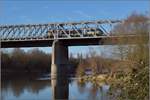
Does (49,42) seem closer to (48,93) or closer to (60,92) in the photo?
(60,92)

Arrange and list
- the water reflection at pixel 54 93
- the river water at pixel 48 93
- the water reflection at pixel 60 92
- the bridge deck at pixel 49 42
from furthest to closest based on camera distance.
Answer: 1. the bridge deck at pixel 49 42
2. the water reflection at pixel 60 92
3. the water reflection at pixel 54 93
4. the river water at pixel 48 93

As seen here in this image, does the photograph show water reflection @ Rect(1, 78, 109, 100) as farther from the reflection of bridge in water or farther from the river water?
the reflection of bridge in water

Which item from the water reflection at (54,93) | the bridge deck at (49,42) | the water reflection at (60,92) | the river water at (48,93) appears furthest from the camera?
the bridge deck at (49,42)

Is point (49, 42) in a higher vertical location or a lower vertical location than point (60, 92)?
higher

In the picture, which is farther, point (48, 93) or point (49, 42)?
point (49, 42)

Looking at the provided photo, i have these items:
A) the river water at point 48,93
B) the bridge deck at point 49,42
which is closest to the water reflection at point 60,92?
the river water at point 48,93

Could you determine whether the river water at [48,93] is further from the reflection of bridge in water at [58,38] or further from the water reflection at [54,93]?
the reflection of bridge in water at [58,38]

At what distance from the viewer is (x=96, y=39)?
3243 inches

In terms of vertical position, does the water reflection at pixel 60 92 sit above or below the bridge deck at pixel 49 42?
below

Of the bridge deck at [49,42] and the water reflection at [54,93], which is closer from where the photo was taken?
the water reflection at [54,93]

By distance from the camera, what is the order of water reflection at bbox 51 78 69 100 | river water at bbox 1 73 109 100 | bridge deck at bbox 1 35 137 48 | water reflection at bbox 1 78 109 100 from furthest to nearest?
bridge deck at bbox 1 35 137 48
water reflection at bbox 51 78 69 100
water reflection at bbox 1 78 109 100
river water at bbox 1 73 109 100

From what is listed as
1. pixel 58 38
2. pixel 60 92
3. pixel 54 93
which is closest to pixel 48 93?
pixel 54 93

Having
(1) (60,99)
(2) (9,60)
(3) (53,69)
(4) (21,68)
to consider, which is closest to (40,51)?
(4) (21,68)

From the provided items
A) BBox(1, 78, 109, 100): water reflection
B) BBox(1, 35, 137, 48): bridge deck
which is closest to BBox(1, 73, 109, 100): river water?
BBox(1, 78, 109, 100): water reflection
